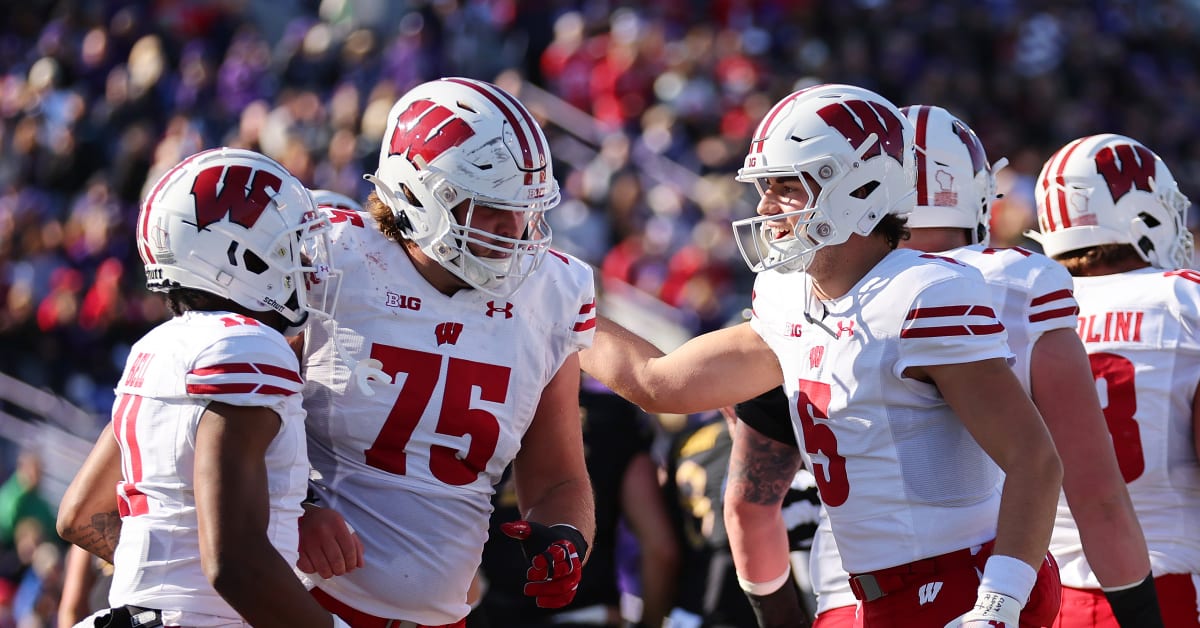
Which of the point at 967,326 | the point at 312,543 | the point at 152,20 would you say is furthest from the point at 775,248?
the point at 152,20

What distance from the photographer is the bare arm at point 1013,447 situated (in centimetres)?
285

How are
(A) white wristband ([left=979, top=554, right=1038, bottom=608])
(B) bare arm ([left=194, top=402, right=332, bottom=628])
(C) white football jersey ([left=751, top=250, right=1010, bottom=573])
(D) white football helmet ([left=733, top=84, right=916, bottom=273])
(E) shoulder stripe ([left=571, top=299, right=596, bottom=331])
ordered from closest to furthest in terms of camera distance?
(B) bare arm ([left=194, top=402, right=332, bottom=628]) < (A) white wristband ([left=979, top=554, right=1038, bottom=608]) < (C) white football jersey ([left=751, top=250, right=1010, bottom=573]) < (D) white football helmet ([left=733, top=84, right=916, bottom=273]) < (E) shoulder stripe ([left=571, top=299, right=596, bottom=331])

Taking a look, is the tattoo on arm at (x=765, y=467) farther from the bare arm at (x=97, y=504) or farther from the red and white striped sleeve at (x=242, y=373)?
the bare arm at (x=97, y=504)

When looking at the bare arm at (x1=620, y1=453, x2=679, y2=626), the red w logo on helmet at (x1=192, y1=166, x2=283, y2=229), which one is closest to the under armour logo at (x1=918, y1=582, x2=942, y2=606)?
the red w logo on helmet at (x1=192, y1=166, x2=283, y2=229)

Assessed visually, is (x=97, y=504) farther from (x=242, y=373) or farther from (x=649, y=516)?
(x=649, y=516)

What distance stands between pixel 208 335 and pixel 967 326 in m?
1.50

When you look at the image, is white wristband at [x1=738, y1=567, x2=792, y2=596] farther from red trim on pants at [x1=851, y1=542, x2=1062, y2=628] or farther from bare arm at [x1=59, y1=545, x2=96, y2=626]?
bare arm at [x1=59, y1=545, x2=96, y2=626]

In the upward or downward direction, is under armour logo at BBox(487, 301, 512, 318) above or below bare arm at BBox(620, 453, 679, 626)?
above

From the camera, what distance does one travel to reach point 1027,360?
329 cm

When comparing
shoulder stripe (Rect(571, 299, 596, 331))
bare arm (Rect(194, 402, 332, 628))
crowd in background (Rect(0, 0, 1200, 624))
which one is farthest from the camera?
crowd in background (Rect(0, 0, 1200, 624))

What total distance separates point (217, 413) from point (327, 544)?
49 cm

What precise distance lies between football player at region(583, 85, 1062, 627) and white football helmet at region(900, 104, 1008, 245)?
0.44 metres

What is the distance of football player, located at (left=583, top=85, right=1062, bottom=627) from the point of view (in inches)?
113

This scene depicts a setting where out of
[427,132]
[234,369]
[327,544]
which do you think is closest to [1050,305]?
[427,132]
